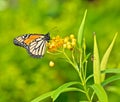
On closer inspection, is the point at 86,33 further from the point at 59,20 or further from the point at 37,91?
the point at 37,91

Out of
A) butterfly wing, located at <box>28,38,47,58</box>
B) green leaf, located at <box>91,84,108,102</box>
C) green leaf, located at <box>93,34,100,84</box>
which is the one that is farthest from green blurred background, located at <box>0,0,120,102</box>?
green leaf, located at <box>91,84,108,102</box>

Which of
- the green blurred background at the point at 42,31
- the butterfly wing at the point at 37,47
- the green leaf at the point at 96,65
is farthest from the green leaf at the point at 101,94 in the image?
the green blurred background at the point at 42,31

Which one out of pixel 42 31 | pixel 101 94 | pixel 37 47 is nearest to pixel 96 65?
pixel 101 94

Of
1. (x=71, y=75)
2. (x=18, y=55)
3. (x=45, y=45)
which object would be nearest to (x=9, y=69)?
(x=18, y=55)

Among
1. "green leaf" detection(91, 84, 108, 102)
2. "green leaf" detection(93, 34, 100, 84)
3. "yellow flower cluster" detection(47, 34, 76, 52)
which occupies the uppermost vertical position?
"yellow flower cluster" detection(47, 34, 76, 52)

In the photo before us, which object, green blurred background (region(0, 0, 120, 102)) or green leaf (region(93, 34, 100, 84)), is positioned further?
green blurred background (region(0, 0, 120, 102))

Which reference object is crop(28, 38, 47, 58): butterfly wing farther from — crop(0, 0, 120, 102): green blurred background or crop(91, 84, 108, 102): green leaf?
crop(0, 0, 120, 102): green blurred background

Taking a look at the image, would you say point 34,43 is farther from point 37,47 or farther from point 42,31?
point 42,31
